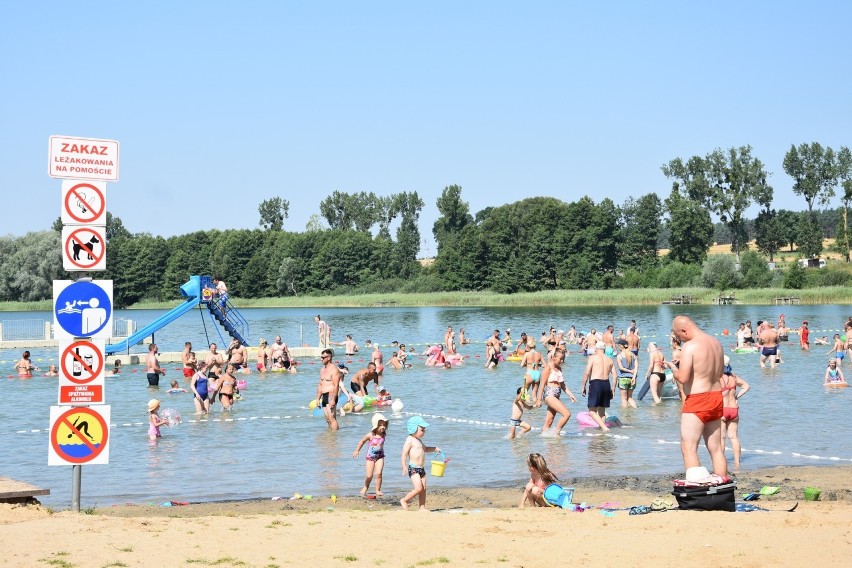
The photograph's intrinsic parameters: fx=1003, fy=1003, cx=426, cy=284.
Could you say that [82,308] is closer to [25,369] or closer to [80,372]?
[80,372]

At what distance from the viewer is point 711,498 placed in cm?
819

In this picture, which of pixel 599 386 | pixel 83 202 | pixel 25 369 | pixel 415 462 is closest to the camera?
pixel 83 202

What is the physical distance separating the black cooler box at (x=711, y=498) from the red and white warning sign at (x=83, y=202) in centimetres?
527

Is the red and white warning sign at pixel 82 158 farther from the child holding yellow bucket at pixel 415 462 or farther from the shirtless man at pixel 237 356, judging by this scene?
the shirtless man at pixel 237 356

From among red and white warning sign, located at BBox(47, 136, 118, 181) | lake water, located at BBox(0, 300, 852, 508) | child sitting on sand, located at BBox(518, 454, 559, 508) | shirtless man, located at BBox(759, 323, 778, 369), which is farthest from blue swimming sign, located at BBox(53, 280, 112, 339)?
shirtless man, located at BBox(759, 323, 778, 369)

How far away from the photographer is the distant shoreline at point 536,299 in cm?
7025

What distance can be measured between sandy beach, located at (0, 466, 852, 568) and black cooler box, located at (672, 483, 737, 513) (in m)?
0.14

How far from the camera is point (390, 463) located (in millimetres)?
15102

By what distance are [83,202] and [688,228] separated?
292 feet

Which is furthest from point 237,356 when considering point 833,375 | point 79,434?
point 79,434

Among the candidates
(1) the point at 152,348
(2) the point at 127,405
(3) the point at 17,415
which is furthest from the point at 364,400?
(1) the point at 152,348

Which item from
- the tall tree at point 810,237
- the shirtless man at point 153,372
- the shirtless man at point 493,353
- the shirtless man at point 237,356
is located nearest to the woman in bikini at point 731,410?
the shirtless man at point 237,356

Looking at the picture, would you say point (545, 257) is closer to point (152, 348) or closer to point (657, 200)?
point (657, 200)

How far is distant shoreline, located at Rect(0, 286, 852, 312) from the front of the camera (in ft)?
230
